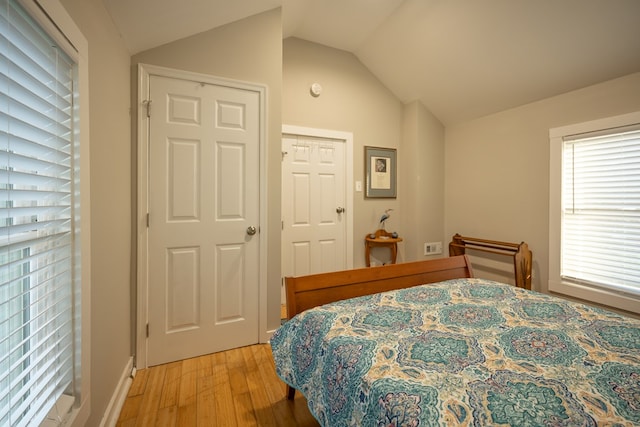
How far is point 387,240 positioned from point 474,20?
2180 millimetres

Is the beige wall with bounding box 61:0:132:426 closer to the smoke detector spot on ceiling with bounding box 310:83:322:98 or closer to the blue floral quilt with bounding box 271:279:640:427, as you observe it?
the blue floral quilt with bounding box 271:279:640:427

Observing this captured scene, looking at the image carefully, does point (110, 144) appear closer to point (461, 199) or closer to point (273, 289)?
point (273, 289)

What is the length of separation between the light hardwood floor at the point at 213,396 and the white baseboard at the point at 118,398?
33 millimetres

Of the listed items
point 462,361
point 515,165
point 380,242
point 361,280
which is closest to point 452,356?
point 462,361

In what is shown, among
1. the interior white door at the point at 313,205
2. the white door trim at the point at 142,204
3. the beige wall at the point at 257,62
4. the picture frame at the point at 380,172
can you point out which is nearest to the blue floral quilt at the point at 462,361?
the beige wall at the point at 257,62

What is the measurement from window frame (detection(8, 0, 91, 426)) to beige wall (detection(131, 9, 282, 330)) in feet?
3.30

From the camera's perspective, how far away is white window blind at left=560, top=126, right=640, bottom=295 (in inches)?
84.9

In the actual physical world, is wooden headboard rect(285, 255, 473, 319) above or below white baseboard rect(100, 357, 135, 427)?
above

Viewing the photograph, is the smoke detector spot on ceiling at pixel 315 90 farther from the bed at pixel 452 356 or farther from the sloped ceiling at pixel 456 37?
the bed at pixel 452 356

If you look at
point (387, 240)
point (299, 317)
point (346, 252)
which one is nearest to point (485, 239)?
point (387, 240)

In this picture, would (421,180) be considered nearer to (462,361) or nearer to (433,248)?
(433,248)

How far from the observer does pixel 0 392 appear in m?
0.72

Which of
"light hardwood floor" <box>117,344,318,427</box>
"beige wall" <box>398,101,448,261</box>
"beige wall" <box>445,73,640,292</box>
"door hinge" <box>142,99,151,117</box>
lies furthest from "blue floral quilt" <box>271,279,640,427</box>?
"beige wall" <box>398,101,448,261</box>

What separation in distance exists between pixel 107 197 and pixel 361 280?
147cm
